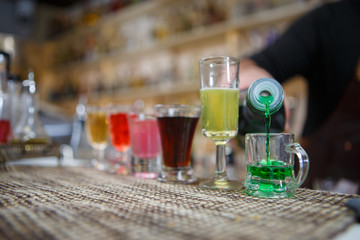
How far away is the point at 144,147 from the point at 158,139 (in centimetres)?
5

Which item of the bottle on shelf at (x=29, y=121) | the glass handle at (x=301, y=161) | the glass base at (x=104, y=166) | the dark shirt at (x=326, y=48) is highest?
the dark shirt at (x=326, y=48)

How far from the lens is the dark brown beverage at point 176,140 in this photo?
86 cm

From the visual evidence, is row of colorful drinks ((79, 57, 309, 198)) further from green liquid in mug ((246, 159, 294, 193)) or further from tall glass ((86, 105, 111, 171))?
tall glass ((86, 105, 111, 171))

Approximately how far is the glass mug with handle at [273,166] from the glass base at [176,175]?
21 cm

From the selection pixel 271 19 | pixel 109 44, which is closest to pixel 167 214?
pixel 271 19

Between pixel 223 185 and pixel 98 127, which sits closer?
pixel 223 185

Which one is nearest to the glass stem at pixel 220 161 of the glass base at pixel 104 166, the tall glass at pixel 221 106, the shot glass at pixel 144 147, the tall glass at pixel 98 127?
the tall glass at pixel 221 106

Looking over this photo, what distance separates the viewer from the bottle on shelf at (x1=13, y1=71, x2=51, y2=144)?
1223 millimetres

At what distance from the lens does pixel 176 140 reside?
34.0 inches

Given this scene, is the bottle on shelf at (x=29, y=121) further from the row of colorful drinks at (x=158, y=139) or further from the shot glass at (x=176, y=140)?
the shot glass at (x=176, y=140)

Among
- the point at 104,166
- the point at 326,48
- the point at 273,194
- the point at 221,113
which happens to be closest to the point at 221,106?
the point at 221,113

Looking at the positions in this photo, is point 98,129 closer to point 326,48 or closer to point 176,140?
point 176,140

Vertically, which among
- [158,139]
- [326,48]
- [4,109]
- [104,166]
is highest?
[326,48]

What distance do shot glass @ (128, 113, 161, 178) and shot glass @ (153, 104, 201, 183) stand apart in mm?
101
